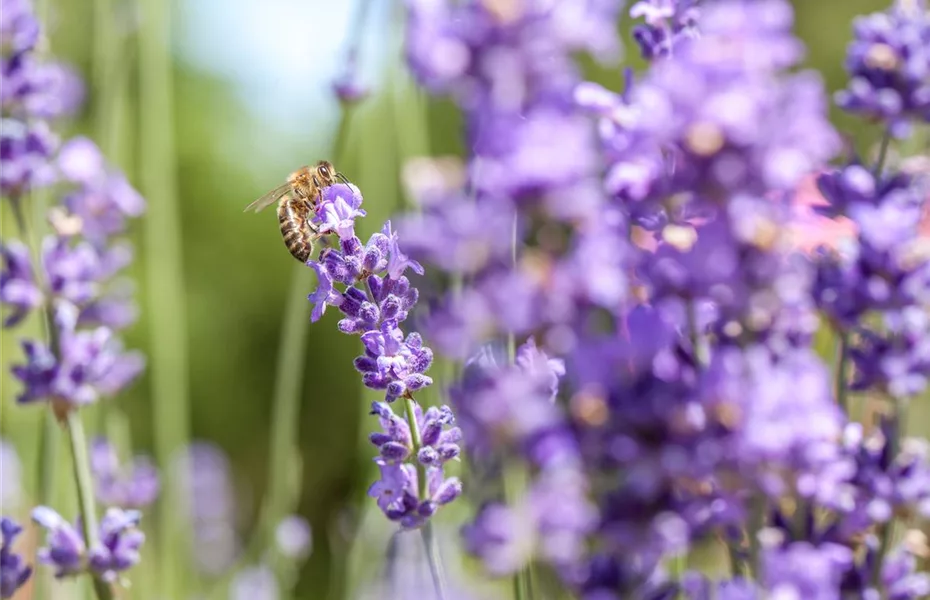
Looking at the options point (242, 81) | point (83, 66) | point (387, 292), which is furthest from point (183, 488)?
point (83, 66)

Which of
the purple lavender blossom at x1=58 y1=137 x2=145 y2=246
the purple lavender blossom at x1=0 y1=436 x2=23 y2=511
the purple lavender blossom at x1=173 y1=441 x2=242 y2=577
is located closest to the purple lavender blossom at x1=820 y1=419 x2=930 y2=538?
the purple lavender blossom at x1=58 y1=137 x2=145 y2=246

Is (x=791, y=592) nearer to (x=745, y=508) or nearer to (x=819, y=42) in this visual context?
(x=745, y=508)

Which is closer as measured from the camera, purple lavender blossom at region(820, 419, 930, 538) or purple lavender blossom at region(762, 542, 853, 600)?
purple lavender blossom at region(762, 542, 853, 600)

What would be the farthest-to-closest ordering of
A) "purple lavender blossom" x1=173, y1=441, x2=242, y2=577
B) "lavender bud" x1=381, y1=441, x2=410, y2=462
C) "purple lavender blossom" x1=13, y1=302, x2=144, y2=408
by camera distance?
"purple lavender blossom" x1=173, y1=441, x2=242, y2=577
"purple lavender blossom" x1=13, y1=302, x2=144, y2=408
"lavender bud" x1=381, y1=441, x2=410, y2=462

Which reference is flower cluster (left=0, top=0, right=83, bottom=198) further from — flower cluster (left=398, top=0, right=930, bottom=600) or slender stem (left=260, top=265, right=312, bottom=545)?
flower cluster (left=398, top=0, right=930, bottom=600)

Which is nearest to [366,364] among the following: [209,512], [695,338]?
[695,338]

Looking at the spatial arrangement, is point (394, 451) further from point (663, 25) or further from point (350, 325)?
point (663, 25)
